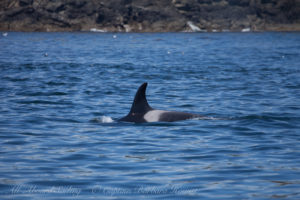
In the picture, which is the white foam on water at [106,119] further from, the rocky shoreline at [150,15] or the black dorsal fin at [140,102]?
the rocky shoreline at [150,15]

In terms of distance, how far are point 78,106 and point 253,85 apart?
366 inches

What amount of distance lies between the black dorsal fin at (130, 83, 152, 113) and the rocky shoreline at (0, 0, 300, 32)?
12032cm

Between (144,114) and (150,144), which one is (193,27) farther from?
(150,144)

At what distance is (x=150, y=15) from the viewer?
438 ft

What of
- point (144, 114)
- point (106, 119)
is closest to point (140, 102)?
point (144, 114)

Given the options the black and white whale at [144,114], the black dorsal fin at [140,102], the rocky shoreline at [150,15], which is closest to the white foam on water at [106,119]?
the black and white whale at [144,114]

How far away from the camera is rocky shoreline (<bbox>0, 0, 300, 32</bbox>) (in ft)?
426

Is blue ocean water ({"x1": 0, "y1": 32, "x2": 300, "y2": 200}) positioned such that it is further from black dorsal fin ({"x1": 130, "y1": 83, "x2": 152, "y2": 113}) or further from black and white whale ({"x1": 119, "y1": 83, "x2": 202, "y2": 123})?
black dorsal fin ({"x1": 130, "y1": 83, "x2": 152, "y2": 113})

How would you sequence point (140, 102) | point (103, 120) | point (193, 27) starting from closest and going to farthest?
point (140, 102)
point (103, 120)
point (193, 27)

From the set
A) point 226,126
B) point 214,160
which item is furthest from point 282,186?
point 226,126

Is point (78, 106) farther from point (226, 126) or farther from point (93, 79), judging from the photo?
point (93, 79)

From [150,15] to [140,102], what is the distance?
123 meters

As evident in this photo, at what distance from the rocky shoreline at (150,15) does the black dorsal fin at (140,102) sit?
120 m

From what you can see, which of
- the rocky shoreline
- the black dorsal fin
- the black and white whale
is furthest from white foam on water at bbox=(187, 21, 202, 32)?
the black dorsal fin
